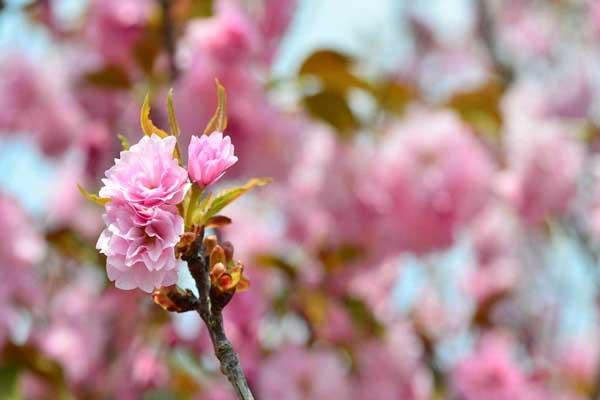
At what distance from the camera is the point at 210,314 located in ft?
1.95

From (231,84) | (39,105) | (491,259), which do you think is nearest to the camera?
(231,84)

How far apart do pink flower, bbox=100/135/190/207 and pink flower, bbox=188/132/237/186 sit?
0.05 feet

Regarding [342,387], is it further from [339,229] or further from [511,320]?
[511,320]

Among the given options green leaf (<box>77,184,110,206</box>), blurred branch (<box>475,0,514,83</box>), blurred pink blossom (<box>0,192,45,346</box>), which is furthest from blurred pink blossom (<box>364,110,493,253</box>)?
blurred branch (<box>475,0,514,83</box>)

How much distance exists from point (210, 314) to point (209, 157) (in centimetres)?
11

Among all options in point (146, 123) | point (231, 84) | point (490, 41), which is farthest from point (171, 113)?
point (490, 41)

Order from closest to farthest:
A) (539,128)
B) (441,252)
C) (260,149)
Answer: (260,149), (441,252), (539,128)

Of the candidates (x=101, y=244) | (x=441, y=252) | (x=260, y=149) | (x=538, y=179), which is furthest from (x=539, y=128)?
(x=101, y=244)

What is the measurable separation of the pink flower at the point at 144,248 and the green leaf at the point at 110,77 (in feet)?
3.48

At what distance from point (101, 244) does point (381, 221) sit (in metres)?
1.18

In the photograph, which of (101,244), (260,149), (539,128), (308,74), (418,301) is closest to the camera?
(101,244)

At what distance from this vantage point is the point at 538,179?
1.74 meters

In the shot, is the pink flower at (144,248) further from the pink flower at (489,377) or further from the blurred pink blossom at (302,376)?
the pink flower at (489,377)

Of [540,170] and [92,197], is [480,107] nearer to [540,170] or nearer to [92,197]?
[540,170]
